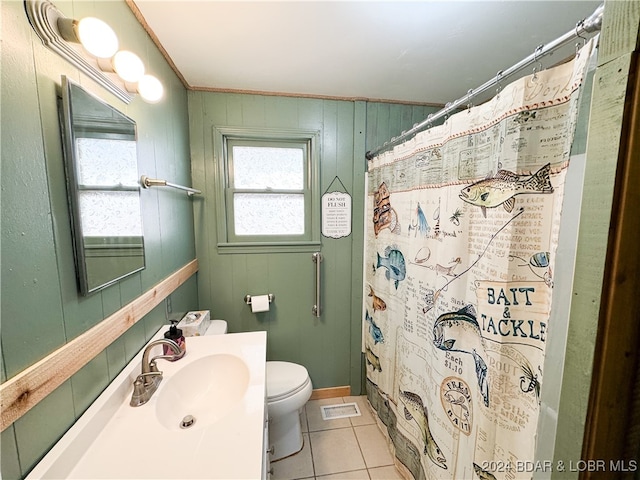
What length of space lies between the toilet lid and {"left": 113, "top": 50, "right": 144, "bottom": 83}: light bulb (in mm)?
1653

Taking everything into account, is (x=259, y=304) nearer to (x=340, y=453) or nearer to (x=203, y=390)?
(x=203, y=390)

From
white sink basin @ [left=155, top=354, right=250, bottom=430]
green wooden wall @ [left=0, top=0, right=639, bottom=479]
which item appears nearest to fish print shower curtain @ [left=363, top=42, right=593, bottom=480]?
green wooden wall @ [left=0, top=0, right=639, bottom=479]

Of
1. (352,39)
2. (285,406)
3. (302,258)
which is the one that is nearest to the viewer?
(352,39)

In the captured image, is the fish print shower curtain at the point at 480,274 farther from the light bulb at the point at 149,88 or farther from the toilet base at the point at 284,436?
the light bulb at the point at 149,88

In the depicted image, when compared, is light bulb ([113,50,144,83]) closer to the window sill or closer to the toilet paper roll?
the window sill

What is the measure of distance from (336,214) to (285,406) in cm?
134

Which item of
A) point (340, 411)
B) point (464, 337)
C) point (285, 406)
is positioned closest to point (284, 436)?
point (285, 406)

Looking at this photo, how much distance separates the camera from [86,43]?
693 millimetres

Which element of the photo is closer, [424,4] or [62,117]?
[62,117]

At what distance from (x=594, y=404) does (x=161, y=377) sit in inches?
50.5

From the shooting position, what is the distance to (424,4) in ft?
3.58

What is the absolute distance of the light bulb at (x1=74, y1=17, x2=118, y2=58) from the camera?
2.23ft

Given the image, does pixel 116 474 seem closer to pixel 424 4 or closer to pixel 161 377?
pixel 161 377

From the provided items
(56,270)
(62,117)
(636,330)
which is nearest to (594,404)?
(636,330)
